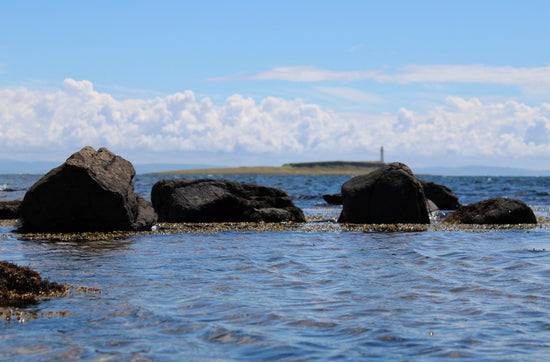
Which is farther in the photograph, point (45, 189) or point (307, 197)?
point (307, 197)

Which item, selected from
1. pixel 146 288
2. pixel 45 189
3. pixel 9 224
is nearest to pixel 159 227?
pixel 45 189

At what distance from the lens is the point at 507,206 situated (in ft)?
76.0

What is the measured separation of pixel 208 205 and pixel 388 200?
7699mm

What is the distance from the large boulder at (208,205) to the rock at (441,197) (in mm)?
13224

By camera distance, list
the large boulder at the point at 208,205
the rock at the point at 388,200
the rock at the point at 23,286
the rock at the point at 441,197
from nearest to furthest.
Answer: the rock at the point at 23,286 → the rock at the point at 388,200 → the large boulder at the point at 208,205 → the rock at the point at 441,197

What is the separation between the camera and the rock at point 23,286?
28.0 feet

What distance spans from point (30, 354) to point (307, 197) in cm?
4250

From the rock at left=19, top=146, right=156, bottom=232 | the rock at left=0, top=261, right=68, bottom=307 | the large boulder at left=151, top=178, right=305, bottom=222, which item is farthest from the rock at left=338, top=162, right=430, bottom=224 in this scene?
the rock at left=0, top=261, right=68, bottom=307

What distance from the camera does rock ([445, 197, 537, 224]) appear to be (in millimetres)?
22766

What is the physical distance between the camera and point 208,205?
23641 mm

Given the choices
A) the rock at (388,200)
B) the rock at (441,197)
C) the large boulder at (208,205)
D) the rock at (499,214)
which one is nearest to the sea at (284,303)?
the rock at (388,200)

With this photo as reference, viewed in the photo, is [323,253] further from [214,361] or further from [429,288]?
[214,361]

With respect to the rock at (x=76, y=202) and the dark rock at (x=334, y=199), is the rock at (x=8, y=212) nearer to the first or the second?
the rock at (x=76, y=202)

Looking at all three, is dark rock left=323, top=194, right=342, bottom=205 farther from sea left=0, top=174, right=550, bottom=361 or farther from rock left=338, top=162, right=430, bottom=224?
sea left=0, top=174, right=550, bottom=361
